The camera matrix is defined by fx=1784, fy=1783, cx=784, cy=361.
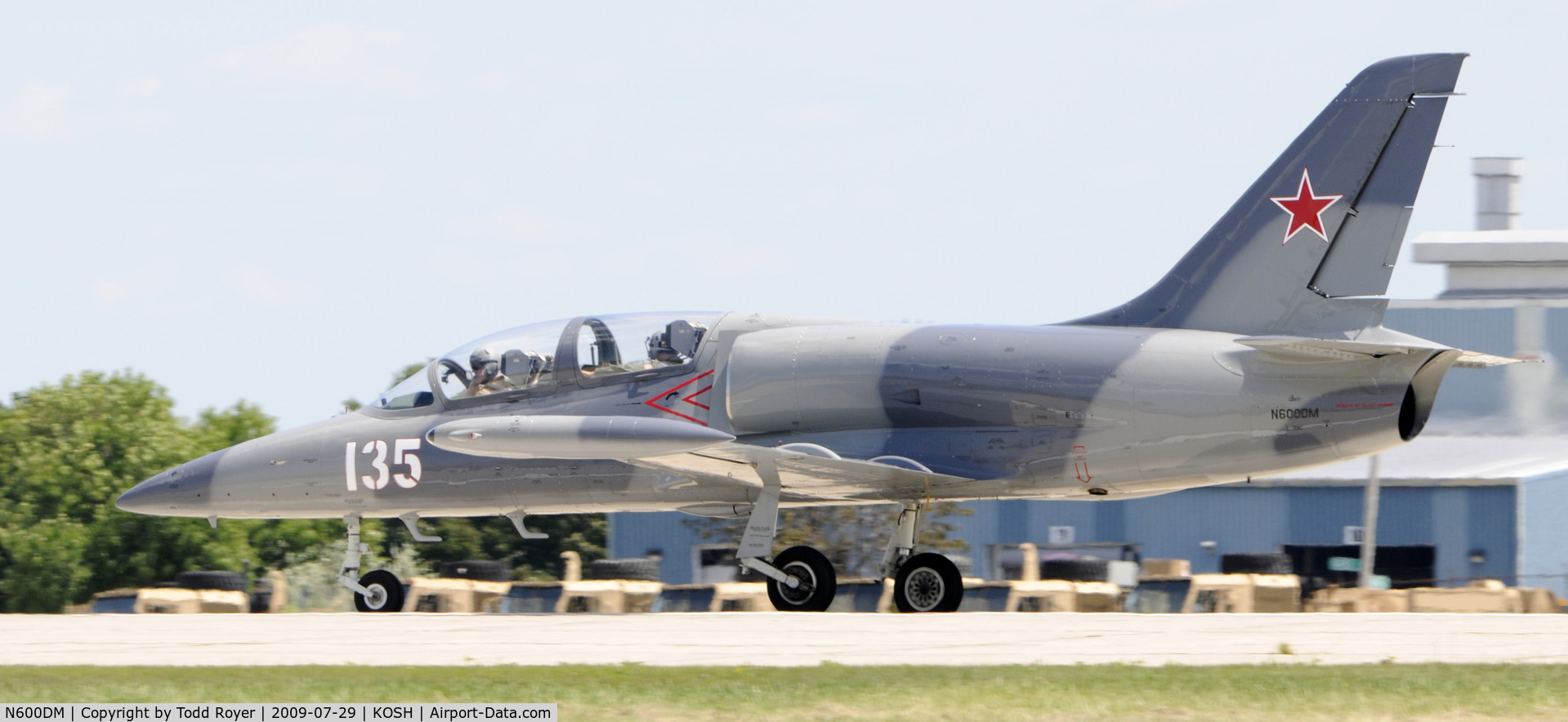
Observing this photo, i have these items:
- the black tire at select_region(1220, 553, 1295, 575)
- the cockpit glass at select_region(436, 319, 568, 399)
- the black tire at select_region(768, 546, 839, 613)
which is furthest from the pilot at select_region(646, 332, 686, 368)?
the black tire at select_region(1220, 553, 1295, 575)

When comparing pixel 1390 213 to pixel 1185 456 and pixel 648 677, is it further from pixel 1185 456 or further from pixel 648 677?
pixel 648 677

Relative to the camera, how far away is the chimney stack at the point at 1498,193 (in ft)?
167

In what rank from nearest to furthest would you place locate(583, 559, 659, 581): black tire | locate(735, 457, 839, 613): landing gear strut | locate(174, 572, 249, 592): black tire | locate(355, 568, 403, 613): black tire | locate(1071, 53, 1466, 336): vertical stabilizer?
1. locate(1071, 53, 1466, 336): vertical stabilizer
2. locate(735, 457, 839, 613): landing gear strut
3. locate(355, 568, 403, 613): black tire
4. locate(174, 572, 249, 592): black tire
5. locate(583, 559, 659, 581): black tire

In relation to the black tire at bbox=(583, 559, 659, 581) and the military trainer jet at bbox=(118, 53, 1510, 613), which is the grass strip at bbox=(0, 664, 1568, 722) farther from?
the black tire at bbox=(583, 559, 659, 581)

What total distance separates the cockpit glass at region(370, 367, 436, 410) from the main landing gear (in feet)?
13.1

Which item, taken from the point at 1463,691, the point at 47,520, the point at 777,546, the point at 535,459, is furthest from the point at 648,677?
the point at 47,520

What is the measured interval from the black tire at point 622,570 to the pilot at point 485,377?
32.8 feet

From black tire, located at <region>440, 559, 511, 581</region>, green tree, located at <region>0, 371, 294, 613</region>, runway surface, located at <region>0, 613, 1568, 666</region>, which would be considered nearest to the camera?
runway surface, located at <region>0, 613, 1568, 666</region>

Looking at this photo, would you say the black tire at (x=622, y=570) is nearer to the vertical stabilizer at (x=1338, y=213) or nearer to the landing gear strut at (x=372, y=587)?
the landing gear strut at (x=372, y=587)

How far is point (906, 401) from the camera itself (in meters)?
16.8

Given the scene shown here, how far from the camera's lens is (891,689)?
987cm

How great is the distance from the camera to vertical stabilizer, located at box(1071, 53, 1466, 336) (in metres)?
16.1

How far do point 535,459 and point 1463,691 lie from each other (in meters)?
10.7

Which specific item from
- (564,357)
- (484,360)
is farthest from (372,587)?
(564,357)
